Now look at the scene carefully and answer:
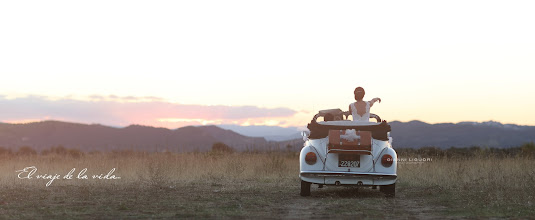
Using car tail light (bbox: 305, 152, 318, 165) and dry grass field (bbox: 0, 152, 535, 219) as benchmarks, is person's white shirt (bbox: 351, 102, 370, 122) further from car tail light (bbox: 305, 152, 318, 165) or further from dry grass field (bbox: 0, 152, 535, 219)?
dry grass field (bbox: 0, 152, 535, 219)

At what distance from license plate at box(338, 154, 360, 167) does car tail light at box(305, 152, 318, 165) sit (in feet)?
1.85

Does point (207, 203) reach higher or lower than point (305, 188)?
lower

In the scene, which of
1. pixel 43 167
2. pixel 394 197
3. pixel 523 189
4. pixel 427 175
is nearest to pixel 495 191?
pixel 523 189

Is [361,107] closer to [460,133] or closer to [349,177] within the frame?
[349,177]

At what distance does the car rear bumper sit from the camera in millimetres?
14602

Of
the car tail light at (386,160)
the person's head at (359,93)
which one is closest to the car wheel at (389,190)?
the car tail light at (386,160)

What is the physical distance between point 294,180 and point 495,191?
725 centimetres

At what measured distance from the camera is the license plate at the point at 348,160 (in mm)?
14703

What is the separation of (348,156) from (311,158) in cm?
84

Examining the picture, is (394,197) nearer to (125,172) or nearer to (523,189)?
(523,189)

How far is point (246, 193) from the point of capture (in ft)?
53.7

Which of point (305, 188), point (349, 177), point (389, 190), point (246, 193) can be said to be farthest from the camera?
point (246, 193)

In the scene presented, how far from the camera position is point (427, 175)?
2278cm

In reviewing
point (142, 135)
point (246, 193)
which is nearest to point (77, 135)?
point (142, 135)
